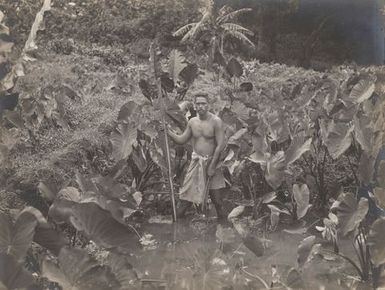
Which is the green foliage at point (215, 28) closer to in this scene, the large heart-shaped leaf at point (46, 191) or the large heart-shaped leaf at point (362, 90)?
the large heart-shaped leaf at point (362, 90)

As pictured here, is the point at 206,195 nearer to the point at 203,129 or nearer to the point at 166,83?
the point at 203,129

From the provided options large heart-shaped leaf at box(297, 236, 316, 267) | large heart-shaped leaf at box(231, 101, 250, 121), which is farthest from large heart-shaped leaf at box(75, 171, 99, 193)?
large heart-shaped leaf at box(297, 236, 316, 267)

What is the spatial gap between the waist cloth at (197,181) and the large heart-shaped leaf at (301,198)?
352 mm

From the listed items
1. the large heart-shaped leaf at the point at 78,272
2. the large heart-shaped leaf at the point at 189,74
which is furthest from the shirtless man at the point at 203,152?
the large heart-shaped leaf at the point at 78,272

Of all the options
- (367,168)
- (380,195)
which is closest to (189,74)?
(367,168)

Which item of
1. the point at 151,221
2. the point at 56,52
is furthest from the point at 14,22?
the point at 151,221

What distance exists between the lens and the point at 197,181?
3357 mm

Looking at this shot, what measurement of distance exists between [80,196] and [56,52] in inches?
30.7

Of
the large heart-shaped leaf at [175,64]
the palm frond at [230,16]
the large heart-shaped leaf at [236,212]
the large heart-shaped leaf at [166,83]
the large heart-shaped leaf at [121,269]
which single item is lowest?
the large heart-shaped leaf at [121,269]

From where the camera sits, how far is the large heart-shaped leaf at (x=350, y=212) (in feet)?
10.1

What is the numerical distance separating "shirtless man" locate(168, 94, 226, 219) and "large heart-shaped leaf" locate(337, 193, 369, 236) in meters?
0.57

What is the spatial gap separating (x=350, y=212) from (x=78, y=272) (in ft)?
4.04

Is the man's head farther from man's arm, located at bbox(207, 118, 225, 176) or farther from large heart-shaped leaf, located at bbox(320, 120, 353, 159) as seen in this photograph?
large heart-shaped leaf, located at bbox(320, 120, 353, 159)

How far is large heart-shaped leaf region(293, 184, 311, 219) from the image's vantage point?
10.9 ft
